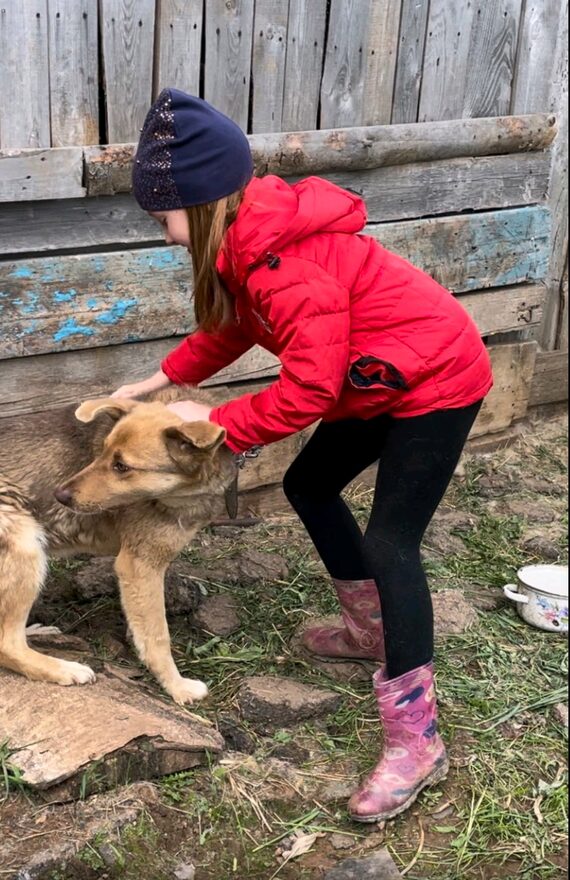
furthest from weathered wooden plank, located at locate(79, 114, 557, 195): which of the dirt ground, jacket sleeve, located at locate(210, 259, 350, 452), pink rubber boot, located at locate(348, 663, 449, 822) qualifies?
pink rubber boot, located at locate(348, 663, 449, 822)

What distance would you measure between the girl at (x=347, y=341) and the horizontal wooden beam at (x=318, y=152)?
1380 millimetres

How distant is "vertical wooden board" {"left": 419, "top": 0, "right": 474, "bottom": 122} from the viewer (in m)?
6.05

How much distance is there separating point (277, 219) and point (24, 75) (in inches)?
80.5

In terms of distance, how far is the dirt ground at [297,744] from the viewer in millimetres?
3576

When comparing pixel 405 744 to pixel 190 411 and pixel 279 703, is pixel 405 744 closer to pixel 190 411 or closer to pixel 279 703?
pixel 279 703

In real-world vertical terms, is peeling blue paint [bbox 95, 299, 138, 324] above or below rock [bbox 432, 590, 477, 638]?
above

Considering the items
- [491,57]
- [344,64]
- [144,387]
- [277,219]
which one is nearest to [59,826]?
[144,387]

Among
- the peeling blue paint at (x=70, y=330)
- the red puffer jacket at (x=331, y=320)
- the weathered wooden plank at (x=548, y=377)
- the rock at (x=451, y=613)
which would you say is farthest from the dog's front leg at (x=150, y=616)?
the weathered wooden plank at (x=548, y=377)

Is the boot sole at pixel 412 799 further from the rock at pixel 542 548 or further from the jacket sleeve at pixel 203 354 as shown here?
the rock at pixel 542 548

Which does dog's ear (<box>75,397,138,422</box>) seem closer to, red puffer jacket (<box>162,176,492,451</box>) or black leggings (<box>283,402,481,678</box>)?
red puffer jacket (<box>162,176,492,451</box>)

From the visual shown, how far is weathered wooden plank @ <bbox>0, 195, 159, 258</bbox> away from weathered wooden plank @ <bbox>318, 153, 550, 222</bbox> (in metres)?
1.29

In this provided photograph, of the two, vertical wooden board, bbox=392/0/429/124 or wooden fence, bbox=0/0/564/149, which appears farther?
vertical wooden board, bbox=392/0/429/124

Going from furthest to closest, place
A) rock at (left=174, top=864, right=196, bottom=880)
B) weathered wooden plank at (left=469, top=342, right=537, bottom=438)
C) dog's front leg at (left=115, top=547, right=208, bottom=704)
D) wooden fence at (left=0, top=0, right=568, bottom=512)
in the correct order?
weathered wooden plank at (left=469, top=342, right=537, bottom=438), wooden fence at (left=0, top=0, right=568, bottom=512), dog's front leg at (left=115, top=547, right=208, bottom=704), rock at (left=174, top=864, right=196, bottom=880)

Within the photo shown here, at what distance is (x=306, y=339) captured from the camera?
3.40m
